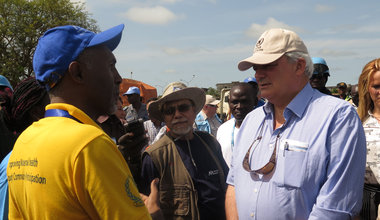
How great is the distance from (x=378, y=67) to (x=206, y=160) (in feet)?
5.45

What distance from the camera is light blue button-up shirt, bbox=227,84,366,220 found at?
7.01 feet

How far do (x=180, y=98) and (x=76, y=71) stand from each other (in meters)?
2.16

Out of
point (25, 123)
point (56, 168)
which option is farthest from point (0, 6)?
point (56, 168)

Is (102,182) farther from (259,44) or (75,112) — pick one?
(259,44)

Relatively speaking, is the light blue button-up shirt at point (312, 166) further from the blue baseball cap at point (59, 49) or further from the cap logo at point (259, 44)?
the blue baseball cap at point (59, 49)

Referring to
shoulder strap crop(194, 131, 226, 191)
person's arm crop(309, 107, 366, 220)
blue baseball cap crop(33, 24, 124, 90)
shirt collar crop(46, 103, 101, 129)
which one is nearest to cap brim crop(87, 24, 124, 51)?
blue baseball cap crop(33, 24, 124, 90)

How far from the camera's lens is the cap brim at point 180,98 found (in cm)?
369

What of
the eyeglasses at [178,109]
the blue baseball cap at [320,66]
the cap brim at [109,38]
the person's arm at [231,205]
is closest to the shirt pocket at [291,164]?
the person's arm at [231,205]

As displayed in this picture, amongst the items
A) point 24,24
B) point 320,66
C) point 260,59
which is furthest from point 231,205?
point 24,24

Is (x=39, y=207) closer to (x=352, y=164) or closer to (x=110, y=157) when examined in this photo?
(x=110, y=157)

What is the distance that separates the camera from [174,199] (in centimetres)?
302

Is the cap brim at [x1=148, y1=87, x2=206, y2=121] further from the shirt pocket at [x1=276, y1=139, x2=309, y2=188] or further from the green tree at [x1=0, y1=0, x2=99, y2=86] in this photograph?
the green tree at [x1=0, y1=0, x2=99, y2=86]

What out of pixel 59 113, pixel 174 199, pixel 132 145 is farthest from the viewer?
pixel 174 199

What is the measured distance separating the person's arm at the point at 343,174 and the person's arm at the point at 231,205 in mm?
786
